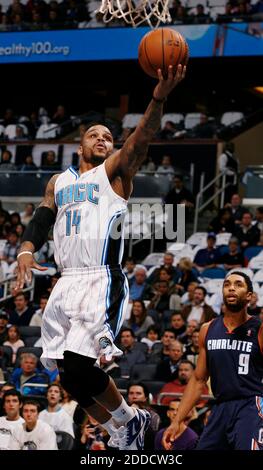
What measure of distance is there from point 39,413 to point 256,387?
4.77 metres

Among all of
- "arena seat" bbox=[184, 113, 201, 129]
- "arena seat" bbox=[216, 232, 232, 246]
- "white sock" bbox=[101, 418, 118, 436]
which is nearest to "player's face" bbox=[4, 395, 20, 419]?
"white sock" bbox=[101, 418, 118, 436]

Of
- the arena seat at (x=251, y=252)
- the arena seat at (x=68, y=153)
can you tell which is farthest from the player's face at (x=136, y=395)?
the arena seat at (x=68, y=153)

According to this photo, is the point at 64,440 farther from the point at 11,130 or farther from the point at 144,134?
the point at 11,130

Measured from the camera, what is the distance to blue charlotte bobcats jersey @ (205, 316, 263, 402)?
7.61 metres

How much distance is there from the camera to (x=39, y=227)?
279 inches

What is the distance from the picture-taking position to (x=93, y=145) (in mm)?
7105

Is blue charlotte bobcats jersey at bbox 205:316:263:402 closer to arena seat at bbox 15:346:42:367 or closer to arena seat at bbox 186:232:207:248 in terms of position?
arena seat at bbox 15:346:42:367

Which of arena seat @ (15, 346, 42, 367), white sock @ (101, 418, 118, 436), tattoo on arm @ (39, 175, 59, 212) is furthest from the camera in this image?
arena seat @ (15, 346, 42, 367)

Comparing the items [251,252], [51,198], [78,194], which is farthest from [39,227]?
[251,252]

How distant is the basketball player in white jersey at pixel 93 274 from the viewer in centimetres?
668

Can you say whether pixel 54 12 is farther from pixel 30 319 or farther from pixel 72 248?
pixel 72 248

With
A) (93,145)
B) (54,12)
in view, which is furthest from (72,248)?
(54,12)

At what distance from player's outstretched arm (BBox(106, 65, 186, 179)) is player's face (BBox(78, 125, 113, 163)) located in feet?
0.62

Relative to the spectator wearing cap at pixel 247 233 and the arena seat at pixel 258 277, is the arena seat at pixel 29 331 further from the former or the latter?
the spectator wearing cap at pixel 247 233
